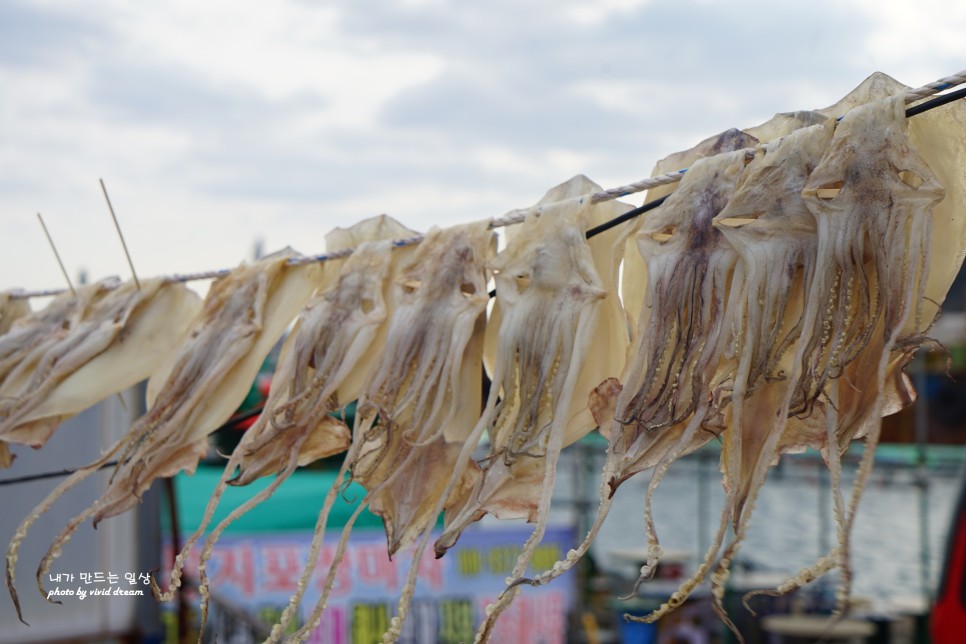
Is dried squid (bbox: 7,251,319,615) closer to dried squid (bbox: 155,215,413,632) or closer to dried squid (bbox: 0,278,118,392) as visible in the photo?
dried squid (bbox: 155,215,413,632)

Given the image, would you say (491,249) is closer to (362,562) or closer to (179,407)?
(179,407)

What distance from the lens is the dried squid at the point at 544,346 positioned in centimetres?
161

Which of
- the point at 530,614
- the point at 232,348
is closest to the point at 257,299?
the point at 232,348

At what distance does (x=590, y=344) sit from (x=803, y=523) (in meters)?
19.1

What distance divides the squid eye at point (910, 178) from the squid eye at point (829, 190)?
3.3 inches

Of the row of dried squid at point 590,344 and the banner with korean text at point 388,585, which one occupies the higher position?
the row of dried squid at point 590,344

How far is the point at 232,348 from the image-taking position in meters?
2.11

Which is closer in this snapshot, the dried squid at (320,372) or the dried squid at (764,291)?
the dried squid at (764,291)

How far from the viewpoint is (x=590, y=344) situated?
165 centimetres

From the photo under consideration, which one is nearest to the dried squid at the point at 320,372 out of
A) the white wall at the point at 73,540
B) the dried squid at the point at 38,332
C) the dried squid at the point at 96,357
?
the dried squid at the point at 96,357

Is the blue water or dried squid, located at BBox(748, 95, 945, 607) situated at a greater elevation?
dried squid, located at BBox(748, 95, 945, 607)

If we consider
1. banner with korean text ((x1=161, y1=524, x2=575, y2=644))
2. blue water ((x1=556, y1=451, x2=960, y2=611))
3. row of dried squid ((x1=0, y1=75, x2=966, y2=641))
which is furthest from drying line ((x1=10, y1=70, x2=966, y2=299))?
blue water ((x1=556, y1=451, x2=960, y2=611))

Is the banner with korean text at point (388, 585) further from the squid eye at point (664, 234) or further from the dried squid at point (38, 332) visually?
the squid eye at point (664, 234)

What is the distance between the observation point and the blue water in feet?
35.2
